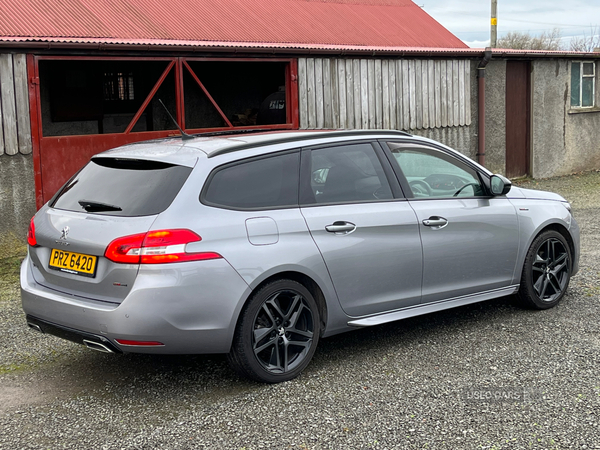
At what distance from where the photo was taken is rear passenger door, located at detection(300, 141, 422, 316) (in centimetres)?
496

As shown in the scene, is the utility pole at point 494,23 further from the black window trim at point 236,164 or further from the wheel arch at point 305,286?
the wheel arch at point 305,286

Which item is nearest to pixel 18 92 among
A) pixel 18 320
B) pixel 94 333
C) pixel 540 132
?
pixel 18 320

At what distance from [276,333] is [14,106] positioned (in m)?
6.93

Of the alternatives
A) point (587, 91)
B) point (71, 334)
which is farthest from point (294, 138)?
point (587, 91)

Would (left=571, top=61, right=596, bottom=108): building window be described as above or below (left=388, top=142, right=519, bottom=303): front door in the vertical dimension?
above

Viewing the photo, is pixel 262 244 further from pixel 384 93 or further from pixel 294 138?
pixel 384 93

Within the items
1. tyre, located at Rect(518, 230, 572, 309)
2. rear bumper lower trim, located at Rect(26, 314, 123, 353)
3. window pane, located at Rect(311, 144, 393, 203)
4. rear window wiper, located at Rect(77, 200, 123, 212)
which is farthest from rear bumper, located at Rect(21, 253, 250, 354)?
tyre, located at Rect(518, 230, 572, 309)

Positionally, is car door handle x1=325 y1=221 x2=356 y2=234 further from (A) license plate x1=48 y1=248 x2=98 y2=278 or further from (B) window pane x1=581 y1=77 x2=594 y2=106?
(B) window pane x1=581 y1=77 x2=594 y2=106

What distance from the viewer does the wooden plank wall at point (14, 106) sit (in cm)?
998

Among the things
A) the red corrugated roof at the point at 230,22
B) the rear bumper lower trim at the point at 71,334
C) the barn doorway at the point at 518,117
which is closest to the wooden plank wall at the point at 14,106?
the red corrugated roof at the point at 230,22

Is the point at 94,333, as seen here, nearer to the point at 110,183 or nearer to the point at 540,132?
the point at 110,183

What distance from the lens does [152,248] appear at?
4.27 metres

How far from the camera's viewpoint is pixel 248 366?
180 inches

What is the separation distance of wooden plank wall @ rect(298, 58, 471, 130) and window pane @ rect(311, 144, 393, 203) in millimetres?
7703
